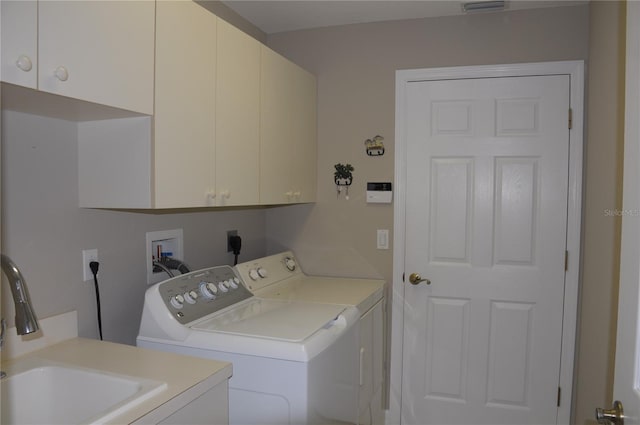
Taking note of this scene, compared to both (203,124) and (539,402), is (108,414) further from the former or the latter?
(539,402)

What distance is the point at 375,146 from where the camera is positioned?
2.77 m

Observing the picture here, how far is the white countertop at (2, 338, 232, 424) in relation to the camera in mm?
1324

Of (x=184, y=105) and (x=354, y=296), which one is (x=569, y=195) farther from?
(x=184, y=105)

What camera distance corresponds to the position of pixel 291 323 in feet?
5.91

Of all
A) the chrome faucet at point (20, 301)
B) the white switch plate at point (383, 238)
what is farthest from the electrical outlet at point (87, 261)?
the white switch plate at point (383, 238)

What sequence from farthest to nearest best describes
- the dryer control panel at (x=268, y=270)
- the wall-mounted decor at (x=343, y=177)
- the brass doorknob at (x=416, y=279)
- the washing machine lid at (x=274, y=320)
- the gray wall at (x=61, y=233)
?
the wall-mounted decor at (x=343, y=177) → the brass doorknob at (x=416, y=279) → the dryer control panel at (x=268, y=270) → the washing machine lid at (x=274, y=320) → the gray wall at (x=61, y=233)

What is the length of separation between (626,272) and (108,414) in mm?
1200

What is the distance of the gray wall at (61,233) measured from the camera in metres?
1.48

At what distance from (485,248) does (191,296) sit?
1.60 m

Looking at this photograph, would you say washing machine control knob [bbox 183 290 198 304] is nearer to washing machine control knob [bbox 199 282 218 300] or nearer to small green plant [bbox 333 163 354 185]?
washing machine control knob [bbox 199 282 218 300]

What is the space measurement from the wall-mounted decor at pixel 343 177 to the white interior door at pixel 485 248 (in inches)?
13.5

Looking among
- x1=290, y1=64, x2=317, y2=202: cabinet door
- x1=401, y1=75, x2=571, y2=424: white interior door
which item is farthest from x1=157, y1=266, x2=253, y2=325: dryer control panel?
x1=401, y1=75, x2=571, y2=424: white interior door

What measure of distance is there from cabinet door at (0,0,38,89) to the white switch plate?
1.99 m

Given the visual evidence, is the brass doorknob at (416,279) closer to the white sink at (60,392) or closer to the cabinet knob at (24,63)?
the white sink at (60,392)
